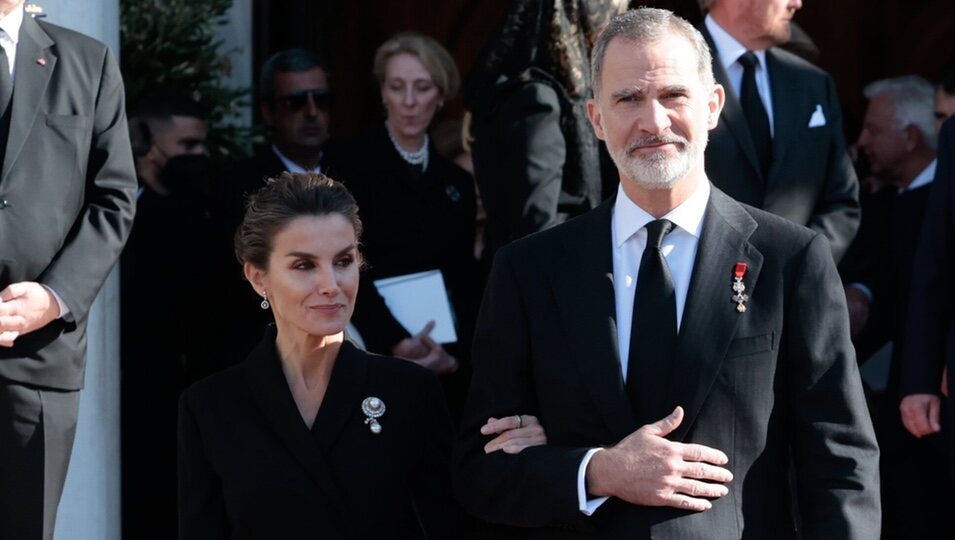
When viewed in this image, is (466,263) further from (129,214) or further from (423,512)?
(423,512)

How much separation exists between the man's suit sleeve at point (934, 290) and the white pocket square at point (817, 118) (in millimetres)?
359

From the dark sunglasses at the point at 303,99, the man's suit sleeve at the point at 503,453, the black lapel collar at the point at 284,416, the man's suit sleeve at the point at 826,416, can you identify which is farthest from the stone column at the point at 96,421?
the man's suit sleeve at the point at 826,416

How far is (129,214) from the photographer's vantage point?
4629mm

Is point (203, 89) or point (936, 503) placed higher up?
point (203, 89)

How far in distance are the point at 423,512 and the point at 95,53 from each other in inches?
65.1

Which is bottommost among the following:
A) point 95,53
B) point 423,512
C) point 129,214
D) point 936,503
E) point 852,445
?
point 936,503

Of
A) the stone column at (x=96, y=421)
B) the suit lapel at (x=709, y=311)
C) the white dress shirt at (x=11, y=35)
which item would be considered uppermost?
the white dress shirt at (x=11, y=35)

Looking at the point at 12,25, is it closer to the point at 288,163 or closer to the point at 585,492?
the point at 288,163

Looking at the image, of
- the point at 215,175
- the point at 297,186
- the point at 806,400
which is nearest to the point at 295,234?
the point at 297,186

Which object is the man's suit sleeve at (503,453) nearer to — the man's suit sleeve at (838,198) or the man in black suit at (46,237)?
the man in black suit at (46,237)

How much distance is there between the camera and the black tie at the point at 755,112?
509 centimetres

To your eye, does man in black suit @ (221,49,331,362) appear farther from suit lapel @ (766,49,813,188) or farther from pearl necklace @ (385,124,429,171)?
suit lapel @ (766,49,813,188)

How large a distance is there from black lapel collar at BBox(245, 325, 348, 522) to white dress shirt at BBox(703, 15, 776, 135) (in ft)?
5.85

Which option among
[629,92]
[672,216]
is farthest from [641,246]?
[629,92]
